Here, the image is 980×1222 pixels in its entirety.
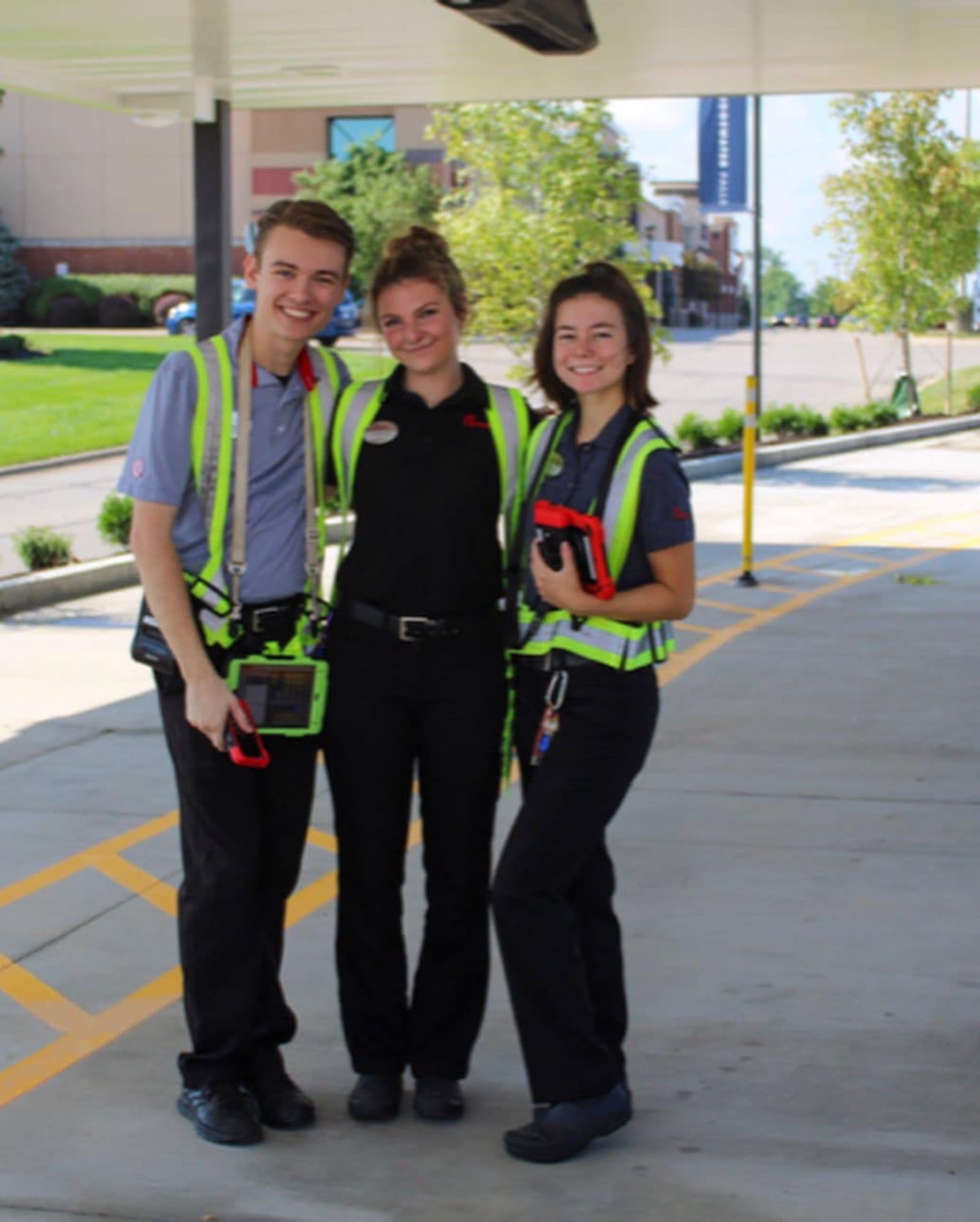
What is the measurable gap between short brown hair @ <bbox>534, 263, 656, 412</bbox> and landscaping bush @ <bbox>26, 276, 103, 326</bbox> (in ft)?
163

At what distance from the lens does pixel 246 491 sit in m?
3.87

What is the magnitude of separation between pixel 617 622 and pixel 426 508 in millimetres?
493

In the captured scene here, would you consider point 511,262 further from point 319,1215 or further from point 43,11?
point 319,1215

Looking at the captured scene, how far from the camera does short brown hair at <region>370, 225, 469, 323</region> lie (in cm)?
394

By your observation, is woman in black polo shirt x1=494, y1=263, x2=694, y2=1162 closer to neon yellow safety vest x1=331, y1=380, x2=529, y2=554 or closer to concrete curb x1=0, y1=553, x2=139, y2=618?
neon yellow safety vest x1=331, y1=380, x2=529, y2=554

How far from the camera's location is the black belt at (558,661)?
382 centimetres

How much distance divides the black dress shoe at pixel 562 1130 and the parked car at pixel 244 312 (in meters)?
30.3

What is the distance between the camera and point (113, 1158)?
153 inches

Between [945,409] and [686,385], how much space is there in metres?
9.42

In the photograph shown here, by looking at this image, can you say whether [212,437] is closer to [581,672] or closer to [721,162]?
[581,672]

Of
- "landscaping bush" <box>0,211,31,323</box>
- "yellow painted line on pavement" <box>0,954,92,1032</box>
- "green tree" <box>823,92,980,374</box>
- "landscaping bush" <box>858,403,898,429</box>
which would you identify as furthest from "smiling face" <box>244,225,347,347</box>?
"landscaping bush" <box>0,211,31,323</box>

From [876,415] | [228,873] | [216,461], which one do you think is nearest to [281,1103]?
[228,873]

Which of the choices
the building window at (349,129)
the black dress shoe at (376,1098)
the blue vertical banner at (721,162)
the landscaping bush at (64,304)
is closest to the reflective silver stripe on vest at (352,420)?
the black dress shoe at (376,1098)

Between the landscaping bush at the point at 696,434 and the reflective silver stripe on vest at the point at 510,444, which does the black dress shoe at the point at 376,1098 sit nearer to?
the reflective silver stripe on vest at the point at 510,444
